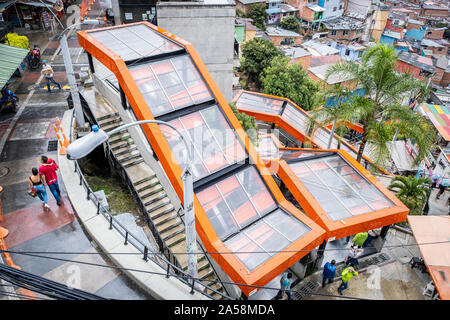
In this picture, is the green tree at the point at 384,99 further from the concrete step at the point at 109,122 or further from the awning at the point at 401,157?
the awning at the point at 401,157

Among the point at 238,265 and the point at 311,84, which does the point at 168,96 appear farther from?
the point at 311,84

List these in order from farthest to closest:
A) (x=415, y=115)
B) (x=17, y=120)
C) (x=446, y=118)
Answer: (x=446, y=118)
(x=17, y=120)
(x=415, y=115)

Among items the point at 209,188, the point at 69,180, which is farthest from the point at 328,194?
the point at 69,180

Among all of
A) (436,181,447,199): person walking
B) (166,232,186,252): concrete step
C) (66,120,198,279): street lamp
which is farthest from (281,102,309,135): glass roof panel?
(66,120,198,279): street lamp

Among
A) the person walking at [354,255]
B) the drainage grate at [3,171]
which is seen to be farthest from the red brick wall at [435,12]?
the drainage grate at [3,171]

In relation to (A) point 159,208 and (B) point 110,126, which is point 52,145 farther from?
(A) point 159,208

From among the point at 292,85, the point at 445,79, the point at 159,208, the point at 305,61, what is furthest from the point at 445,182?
the point at 445,79

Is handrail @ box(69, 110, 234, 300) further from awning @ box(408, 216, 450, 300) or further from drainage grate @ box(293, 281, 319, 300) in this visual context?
awning @ box(408, 216, 450, 300)
